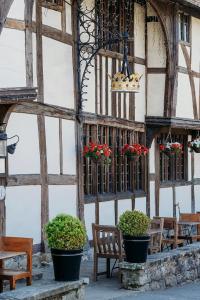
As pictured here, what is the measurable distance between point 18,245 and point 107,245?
7.60 feet

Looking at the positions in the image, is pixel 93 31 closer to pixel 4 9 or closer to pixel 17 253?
pixel 4 9

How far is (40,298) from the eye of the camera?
9930 mm

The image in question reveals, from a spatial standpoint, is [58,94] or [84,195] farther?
[84,195]

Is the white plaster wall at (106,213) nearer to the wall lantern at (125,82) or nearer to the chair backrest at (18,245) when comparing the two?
the wall lantern at (125,82)

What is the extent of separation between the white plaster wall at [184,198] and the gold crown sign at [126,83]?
6.05 m

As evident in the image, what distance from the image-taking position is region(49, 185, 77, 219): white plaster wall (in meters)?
14.6

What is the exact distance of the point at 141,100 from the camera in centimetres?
1869

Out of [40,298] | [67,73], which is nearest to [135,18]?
[67,73]

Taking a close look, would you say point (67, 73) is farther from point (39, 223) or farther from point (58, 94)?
point (39, 223)

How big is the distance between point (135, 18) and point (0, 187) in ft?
23.0

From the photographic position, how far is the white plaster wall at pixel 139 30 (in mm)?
18422

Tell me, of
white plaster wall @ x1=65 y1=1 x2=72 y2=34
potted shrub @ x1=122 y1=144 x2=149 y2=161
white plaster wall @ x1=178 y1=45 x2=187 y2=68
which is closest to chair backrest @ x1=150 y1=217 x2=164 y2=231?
potted shrub @ x1=122 y1=144 x2=149 y2=161

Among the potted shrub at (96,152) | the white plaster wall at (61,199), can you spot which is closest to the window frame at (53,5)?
the potted shrub at (96,152)

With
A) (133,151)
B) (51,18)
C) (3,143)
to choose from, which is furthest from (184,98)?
(3,143)
